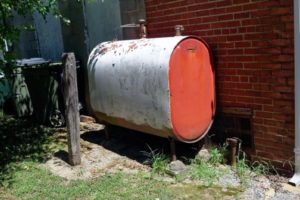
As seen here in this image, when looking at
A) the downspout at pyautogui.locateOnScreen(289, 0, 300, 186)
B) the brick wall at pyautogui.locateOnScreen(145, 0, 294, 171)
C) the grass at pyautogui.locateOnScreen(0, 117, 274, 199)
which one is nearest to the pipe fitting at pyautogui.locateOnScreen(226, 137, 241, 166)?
the grass at pyautogui.locateOnScreen(0, 117, 274, 199)

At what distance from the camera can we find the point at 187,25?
5.00 m

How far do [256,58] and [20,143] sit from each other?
3868 millimetres

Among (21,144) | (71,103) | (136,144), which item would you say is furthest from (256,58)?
(21,144)

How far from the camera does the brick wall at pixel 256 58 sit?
13.2ft

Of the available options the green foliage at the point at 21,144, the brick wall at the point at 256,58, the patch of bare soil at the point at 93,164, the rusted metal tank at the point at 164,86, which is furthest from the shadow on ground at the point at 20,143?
the brick wall at the point at 256,58

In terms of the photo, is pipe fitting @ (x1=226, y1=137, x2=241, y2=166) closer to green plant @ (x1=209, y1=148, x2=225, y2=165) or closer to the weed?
green plant @ (x1=209, y1=148, x2=225, y2=165)

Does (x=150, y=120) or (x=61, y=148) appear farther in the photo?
(x=61, y=148)

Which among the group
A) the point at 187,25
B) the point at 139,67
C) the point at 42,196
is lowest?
the point at 42,196

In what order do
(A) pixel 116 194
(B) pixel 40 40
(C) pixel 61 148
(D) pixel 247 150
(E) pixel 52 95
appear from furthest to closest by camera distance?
1. (B) pixel 40 40
2. (E) pixel 52 95
3. (C) pixel 61 148
4. (D) pixel 247 150
5. (A) pixel 116 194

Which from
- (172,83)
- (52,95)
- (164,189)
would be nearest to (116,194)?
(164,189)

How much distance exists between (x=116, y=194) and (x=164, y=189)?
0.49 meters

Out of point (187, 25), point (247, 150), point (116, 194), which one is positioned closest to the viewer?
point (116, 194)

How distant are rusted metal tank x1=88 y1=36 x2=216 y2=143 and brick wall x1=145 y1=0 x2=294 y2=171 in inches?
9.2

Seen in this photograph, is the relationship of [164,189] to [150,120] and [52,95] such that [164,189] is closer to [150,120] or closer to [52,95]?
[150,120]
